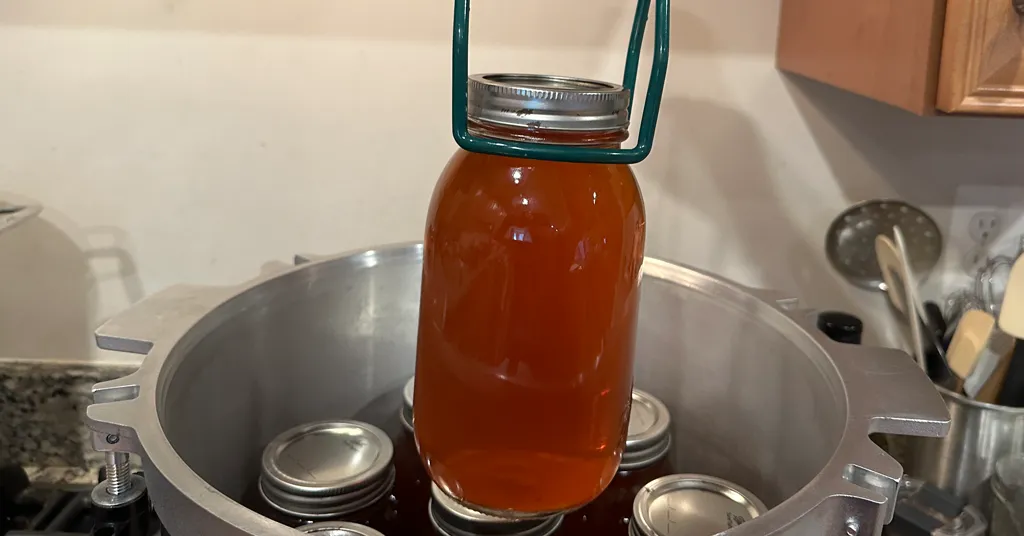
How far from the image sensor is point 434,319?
440 millimetres

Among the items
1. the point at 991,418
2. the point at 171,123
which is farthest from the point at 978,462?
the point at 171,123

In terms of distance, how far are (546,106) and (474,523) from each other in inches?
11.1

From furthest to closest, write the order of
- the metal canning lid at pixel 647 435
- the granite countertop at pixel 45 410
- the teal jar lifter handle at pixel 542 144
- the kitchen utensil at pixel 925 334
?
the granite countertop at pixel 45 410 → the kitchen utensil at pixel 925 334 → the metal canning lid at pixel 647 435 → the teal jar lifter handle at pixel 542 144

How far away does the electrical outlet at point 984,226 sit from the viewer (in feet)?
2.55

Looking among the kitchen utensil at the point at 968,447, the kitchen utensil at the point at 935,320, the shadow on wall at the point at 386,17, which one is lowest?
the kitchen utensil at the point at 968,447

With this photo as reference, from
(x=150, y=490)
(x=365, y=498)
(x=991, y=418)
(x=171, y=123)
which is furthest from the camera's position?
(x=171, y=123)

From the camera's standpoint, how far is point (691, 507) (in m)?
0.54

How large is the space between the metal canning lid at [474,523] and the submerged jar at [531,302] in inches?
2.5

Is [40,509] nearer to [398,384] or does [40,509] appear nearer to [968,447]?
[398,384]

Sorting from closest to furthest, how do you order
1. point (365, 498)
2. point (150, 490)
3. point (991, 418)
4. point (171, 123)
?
point (150, 490) → point (365, 498) → point (991, 418) → point (171, 123)

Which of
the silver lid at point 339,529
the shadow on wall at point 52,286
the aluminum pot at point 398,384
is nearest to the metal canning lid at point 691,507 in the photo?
the aluminum pot at point 398,384

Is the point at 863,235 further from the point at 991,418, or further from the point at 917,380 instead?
the point at 917,380

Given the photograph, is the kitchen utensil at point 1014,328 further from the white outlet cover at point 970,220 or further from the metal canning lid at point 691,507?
the metal canning lid at point 691,507

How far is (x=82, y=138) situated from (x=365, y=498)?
0.47 m
